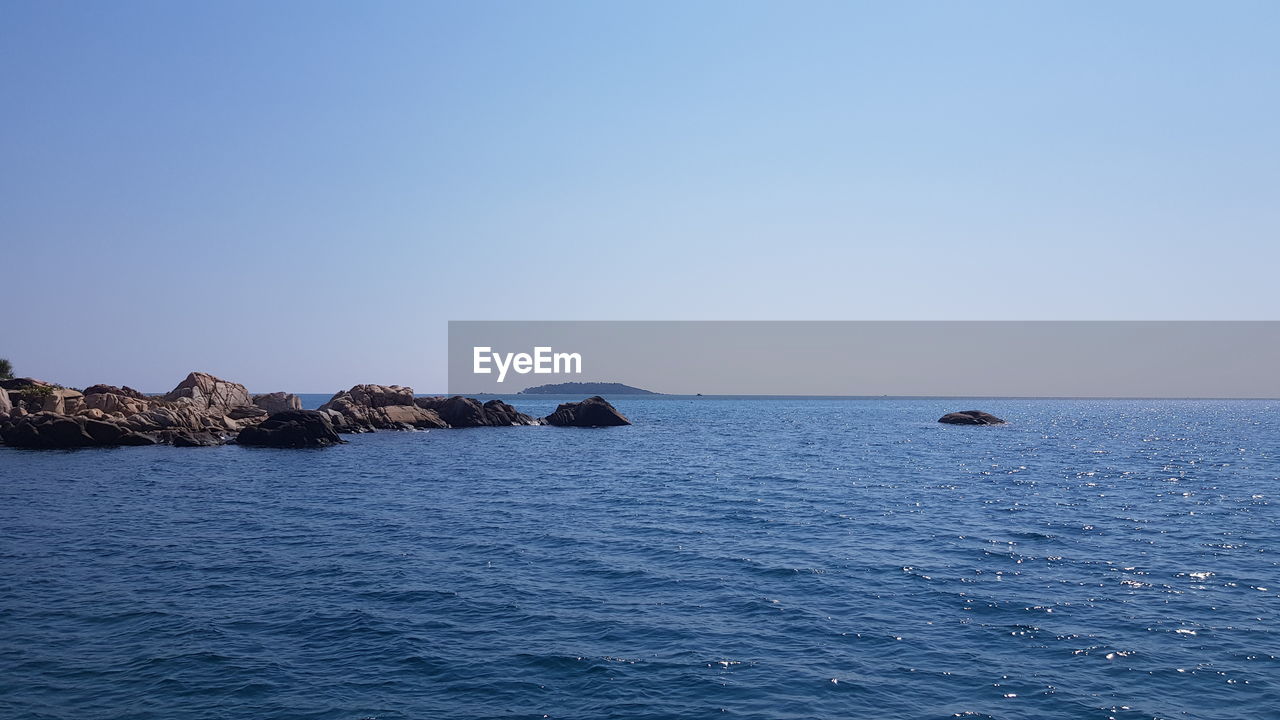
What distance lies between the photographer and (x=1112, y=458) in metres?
60.1

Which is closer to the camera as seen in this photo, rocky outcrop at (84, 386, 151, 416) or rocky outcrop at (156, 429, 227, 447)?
rocky outcrop at (156, 429, 227, 447)

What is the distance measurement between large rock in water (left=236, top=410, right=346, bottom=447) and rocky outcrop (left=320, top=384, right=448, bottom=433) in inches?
496

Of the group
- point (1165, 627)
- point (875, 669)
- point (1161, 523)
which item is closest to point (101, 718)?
point (875, 669)

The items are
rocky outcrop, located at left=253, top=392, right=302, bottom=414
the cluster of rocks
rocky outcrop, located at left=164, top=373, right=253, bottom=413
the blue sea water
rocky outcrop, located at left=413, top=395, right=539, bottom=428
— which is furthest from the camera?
rocky outcrop, located at left=413, top=395, right=539, bottom=428

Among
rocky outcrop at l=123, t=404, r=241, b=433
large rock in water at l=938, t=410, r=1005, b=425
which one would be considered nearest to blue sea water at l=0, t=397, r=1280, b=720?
rocky outcrop at l=123, t=404, r=241, b=433

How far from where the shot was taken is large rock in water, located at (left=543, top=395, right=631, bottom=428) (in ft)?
350

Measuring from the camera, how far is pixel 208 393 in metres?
79.7

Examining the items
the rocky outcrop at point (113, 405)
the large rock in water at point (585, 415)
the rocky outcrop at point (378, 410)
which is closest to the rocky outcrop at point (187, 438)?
the rocky outcrop at point (113, 405)

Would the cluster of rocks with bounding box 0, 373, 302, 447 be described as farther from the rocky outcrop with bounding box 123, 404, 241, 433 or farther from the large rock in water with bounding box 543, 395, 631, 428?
the large rock in water with bounding box 543, 395, 631, 428

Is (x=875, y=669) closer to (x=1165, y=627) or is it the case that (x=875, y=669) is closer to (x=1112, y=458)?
(x=1165, y=627)

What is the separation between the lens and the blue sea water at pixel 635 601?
12.5 meters

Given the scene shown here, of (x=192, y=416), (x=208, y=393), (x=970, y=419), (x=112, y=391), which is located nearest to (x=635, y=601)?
(x=192, y=416)

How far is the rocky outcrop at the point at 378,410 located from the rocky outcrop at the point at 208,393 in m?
9.07

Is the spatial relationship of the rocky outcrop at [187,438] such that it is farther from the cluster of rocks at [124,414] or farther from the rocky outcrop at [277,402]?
the rocky outcrop at [277,402]
